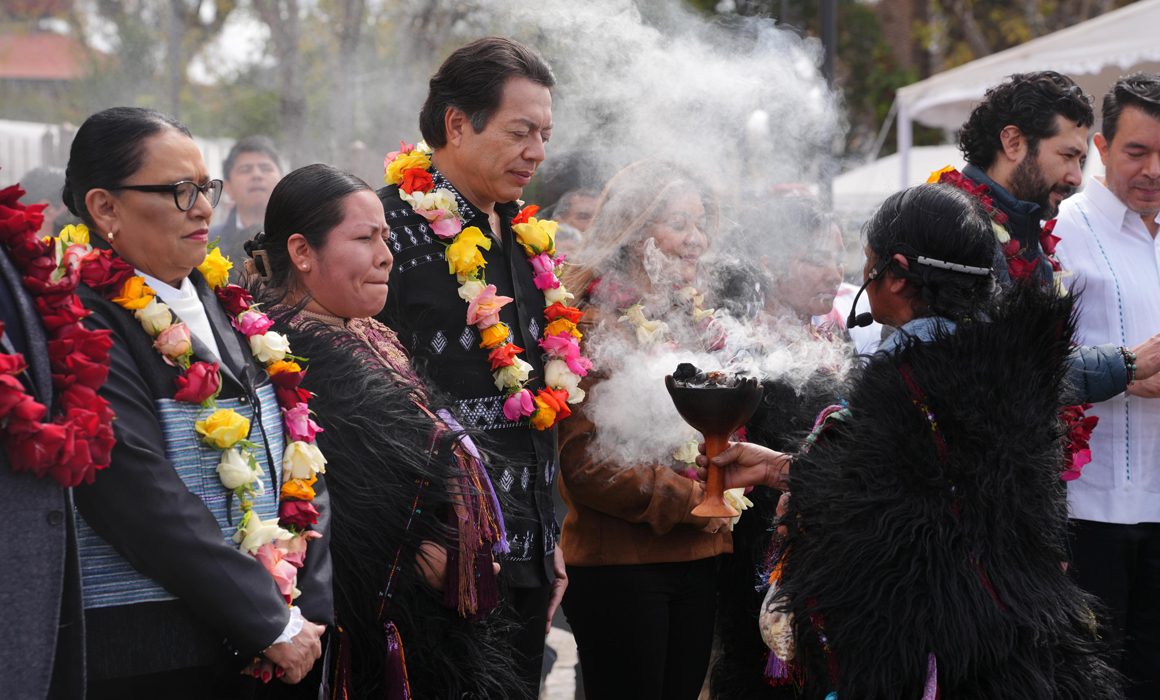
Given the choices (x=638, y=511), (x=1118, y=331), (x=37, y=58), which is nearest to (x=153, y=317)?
(x=638, y=511)

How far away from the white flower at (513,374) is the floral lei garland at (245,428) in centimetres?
69

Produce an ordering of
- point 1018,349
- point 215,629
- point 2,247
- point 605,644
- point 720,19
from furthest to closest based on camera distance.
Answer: point 720,19
point 605,644
point 1018,349
point 215,629
point 2,247

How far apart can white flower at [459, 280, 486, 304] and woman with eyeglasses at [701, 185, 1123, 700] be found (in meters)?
1.02

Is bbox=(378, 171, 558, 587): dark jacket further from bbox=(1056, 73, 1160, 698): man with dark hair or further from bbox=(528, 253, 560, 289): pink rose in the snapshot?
bbox=(1056, 73, 1160, 698): man with dark hair

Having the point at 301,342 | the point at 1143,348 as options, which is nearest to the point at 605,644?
the point at 301,342

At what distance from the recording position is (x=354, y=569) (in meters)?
2.86

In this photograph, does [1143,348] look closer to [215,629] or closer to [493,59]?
[493,59]

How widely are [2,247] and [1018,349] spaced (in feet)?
7.38

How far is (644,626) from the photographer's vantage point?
141 inches

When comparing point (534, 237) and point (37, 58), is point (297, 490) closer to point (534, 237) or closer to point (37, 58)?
point (534, 237)

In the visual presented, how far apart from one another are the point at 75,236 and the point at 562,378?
1.40 m

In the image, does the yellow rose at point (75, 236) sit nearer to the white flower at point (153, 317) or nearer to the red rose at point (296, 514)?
the white flower at point (153, 317)

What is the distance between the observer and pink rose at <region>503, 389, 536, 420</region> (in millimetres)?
3270

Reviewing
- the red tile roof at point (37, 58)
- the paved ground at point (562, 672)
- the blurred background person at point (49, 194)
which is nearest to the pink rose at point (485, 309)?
the paved ground at point (562, 672)
